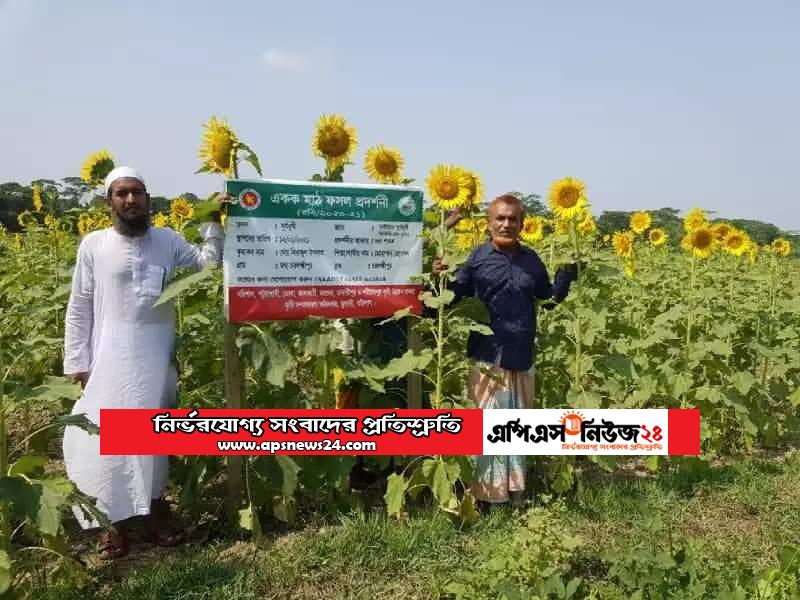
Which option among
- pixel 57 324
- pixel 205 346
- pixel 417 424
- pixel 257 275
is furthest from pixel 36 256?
pixel 417 424

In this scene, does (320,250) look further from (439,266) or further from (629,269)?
(629,269)

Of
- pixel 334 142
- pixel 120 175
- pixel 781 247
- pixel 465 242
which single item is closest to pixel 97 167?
pixel 120 175

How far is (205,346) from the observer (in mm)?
3484

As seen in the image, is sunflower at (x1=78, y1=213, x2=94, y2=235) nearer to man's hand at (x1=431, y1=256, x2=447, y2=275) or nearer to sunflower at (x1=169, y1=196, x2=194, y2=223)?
sunflower at (x1=169, y1=196, x2=194, y2=223)

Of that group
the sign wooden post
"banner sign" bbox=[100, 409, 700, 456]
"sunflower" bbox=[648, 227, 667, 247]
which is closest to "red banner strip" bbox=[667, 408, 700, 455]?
"banner sign" bbox=[100, 409, 700, 456]

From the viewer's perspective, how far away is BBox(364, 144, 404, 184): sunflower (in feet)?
11.5

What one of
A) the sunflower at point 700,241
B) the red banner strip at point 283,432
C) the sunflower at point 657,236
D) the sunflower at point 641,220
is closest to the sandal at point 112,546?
the red banner strip at point 283,432

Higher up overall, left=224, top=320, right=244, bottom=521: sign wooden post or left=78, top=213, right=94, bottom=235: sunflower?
left=78, top=213, right=94, bottom=235: sunflower

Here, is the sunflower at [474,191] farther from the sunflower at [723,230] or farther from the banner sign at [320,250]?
the sunflower at [723,230]

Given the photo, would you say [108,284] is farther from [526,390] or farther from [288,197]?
[526,390]

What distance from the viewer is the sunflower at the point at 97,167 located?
11.9 feet

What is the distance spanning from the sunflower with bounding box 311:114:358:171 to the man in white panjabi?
684mm

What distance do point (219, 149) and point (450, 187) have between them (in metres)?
1.17

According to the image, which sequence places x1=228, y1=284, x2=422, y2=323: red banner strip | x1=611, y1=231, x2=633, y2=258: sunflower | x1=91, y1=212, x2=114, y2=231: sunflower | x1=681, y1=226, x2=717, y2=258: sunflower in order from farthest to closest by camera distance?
1. x1=611, y1=231, x2=633, y2=258: sunflower
2. x1=91, y1=212, x2=114, y2=231: sunflower
3. x1=681, y1=226, x2=717, y2=258: sunflower
4. x1=228, y1=284, x2=422, y2=323: red banner strip
